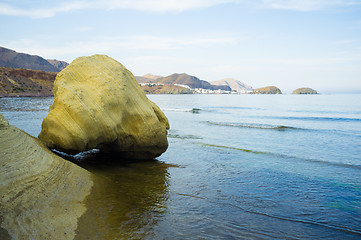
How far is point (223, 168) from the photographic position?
35.7 ft

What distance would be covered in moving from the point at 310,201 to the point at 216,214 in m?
3.03

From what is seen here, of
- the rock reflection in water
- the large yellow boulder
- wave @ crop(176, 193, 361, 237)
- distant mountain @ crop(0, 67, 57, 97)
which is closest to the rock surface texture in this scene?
the rock reflection in water

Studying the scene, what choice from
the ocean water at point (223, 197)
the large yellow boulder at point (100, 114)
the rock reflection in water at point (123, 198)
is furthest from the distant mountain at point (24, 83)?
the ocean water at point (223, 197)

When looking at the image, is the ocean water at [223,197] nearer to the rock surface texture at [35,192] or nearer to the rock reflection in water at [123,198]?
the rock reflection in water at [123,198]

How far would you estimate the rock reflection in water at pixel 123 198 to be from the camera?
5.30 m

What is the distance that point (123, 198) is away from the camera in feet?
22.9

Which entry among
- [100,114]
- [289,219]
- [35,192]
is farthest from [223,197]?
[35,192]

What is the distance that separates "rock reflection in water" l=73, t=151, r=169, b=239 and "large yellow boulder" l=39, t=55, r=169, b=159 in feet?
2.55

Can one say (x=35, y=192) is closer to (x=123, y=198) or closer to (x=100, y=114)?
(x=123, y=198)

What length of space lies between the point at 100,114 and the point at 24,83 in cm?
7995

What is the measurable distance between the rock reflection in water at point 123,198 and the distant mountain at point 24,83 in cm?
6534

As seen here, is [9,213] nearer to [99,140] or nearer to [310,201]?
[99,140]

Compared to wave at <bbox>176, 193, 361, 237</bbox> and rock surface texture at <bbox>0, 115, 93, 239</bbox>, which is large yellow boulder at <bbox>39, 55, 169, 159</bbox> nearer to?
rock surface texture at <bbox>0, 115, 93, 239</bbox>

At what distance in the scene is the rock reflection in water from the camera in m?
5.30
